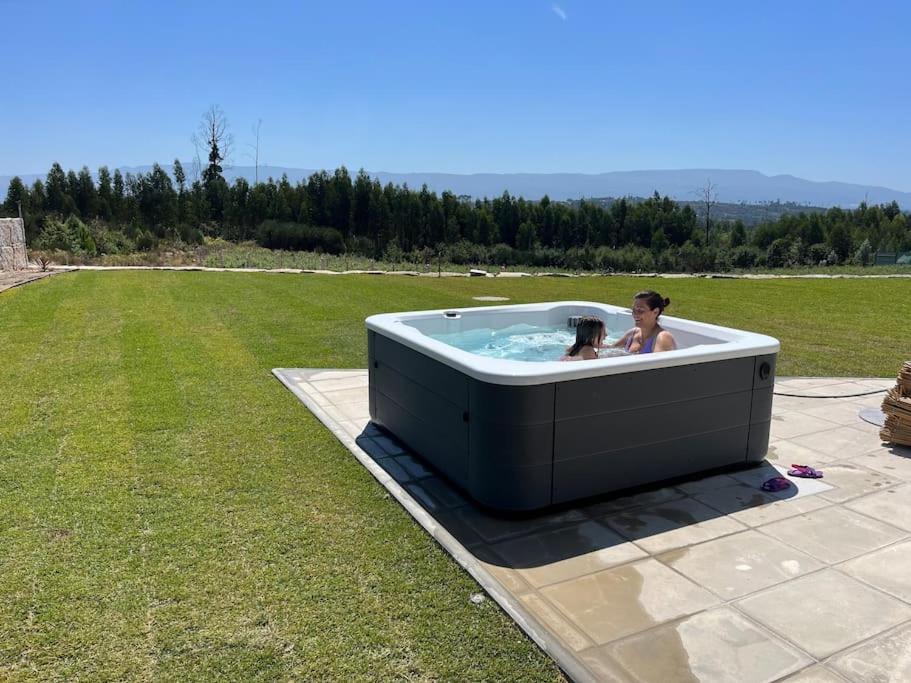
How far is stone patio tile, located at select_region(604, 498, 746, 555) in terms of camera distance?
3.19 meters

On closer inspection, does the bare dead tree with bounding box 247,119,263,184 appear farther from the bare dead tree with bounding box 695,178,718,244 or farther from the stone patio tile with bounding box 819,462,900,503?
the stone patio tile with bounding box 819,462,900,503

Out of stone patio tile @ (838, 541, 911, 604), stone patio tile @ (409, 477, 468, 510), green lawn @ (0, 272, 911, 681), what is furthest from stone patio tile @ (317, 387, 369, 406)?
stone patio tile @ (838, 541, 911, 604)

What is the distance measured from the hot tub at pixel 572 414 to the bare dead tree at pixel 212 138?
108 feet

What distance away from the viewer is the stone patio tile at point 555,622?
7.85 ft

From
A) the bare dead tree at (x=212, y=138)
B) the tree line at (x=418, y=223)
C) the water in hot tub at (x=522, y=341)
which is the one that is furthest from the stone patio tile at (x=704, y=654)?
the bare dead tree at (x=212, y=138)

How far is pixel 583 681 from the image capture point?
85.9 inches

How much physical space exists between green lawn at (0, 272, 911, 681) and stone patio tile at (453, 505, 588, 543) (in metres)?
0.31

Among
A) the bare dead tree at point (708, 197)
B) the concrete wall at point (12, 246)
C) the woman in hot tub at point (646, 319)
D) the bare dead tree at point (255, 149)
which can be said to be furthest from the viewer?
the bare dead tree at point (708, 197)

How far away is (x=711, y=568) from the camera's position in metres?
2.94

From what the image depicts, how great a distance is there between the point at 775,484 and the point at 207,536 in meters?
3.21

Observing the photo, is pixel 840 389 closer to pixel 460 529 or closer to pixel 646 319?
pixel 646 319

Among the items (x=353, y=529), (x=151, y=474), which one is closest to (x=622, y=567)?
(x=353, y=529)

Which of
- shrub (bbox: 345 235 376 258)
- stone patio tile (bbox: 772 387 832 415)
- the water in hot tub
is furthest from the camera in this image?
shrub (bbox: 345 235 376 258)

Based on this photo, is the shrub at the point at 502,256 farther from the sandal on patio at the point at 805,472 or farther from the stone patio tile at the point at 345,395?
the sandal on patio at the point at 805,472
